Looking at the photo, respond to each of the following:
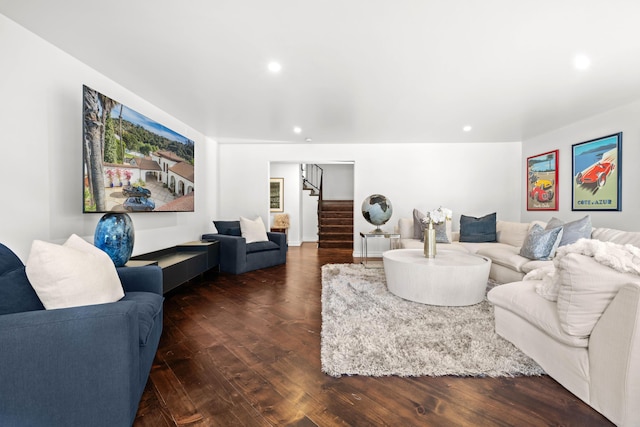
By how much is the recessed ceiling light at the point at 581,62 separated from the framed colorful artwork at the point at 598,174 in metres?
1.84

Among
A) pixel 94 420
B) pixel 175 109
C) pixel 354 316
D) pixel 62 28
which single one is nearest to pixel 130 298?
pixel 94 420

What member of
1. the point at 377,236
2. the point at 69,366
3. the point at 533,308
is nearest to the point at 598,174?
the point at 377,236

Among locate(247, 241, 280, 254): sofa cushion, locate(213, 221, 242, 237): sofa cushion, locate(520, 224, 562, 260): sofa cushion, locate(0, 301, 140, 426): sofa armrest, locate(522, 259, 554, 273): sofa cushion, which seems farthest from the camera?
locate(213, 221, 242, 237): sofa cushion

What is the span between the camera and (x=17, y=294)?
1.36 metres

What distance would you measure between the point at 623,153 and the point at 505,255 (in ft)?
6.46

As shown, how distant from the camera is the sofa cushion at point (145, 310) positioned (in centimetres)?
144

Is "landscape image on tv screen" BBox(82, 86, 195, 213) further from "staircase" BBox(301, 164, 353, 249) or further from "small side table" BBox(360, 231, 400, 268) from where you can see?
"staircase" BBox(301, 164, 353, 249)

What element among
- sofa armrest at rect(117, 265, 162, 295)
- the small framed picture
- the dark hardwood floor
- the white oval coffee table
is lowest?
the dark hardwood floor

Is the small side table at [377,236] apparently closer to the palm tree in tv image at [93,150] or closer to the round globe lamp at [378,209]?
the round globe lamp at [378,209]

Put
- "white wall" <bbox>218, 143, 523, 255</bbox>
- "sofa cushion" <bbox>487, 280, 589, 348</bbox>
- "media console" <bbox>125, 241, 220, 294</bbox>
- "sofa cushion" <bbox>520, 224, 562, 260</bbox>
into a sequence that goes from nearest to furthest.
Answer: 1. "sofa cushion" <bbox>487, 280, 589, 348</bbox>
2. "media console" <bbox>125, 241, 220, 294</bbox>
3. "sofa cushion" <bbox>520, 224, 562, 260</bbox>
4. "white wall" <bbox>218, 143, 523, 255</bbox>

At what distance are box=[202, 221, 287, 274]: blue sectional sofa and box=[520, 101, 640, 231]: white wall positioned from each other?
4.75m

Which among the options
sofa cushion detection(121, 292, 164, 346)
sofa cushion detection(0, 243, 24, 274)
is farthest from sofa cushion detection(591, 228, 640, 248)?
sofa cushion detection(0, 243, 24, 274)

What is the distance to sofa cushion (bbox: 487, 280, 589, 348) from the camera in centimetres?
155

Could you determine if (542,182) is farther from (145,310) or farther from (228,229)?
(145,310)
